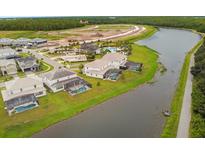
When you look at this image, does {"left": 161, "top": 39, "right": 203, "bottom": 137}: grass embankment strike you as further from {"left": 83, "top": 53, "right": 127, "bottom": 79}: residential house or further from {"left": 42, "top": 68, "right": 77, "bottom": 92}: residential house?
{"left": 42, "top": 68, "right": 77, "bottom": 92}: residential house

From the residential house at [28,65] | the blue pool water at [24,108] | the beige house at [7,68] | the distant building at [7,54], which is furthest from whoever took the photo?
the distant building at [7,54]

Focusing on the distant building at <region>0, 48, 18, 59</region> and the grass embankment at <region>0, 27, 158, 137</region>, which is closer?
the grass embankment at <region>0, 27, 158, 137</region>

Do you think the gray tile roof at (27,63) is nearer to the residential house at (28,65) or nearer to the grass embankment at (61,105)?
the residential house at (28,65)

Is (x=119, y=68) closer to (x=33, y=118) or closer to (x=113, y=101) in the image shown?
(x=113, y=101)

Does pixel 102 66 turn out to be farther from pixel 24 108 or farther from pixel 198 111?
pixel 198 111

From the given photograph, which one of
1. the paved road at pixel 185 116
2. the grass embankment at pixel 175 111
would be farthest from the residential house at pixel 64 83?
the paved road at pixel 185 116

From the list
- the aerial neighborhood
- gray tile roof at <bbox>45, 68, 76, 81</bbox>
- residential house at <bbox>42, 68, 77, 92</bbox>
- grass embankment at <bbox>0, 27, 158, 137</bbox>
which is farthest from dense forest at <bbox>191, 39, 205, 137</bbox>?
gray tile roof at <bbox>45, 68, 76, 81</bbox>

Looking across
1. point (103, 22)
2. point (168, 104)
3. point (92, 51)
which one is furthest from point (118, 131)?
point (103, 22)

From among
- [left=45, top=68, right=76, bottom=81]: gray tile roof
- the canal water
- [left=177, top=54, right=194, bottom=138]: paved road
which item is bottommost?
the canal water
